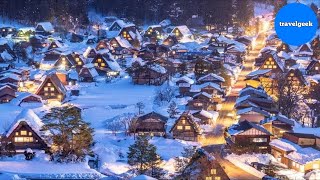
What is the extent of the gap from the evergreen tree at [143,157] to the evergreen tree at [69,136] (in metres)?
1.79

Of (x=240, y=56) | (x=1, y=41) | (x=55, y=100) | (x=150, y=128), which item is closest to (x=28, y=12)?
(x=1, y=41)

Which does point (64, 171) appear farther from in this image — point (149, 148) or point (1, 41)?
point (1, 41)

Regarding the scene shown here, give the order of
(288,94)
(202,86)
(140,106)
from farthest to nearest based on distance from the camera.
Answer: (202,86), (288,94), (140,106)

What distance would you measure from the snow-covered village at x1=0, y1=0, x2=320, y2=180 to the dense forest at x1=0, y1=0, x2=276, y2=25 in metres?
0.15

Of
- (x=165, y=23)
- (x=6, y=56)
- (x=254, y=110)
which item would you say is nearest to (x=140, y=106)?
(x=254, y=110)

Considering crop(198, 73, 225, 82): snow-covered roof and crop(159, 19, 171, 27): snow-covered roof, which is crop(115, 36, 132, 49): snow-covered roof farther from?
crop(198, 73, 225, 82): snow-covered roof

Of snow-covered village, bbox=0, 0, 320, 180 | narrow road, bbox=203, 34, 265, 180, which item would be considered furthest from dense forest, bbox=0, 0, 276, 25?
narrow road, bbox=203, 34, 265, 180

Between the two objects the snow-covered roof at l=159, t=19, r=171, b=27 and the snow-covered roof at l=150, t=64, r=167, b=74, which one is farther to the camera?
the snow-covered roof at l=159, t=19, r=171, b=27

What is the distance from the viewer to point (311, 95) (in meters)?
22.4

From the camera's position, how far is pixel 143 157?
12.9m

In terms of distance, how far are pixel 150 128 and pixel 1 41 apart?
17973 millimetres

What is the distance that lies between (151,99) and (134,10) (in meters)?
23.4

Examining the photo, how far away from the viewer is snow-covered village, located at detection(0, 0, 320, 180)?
1390 cm

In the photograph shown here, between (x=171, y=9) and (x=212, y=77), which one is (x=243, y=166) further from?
(x=171, y=9)
